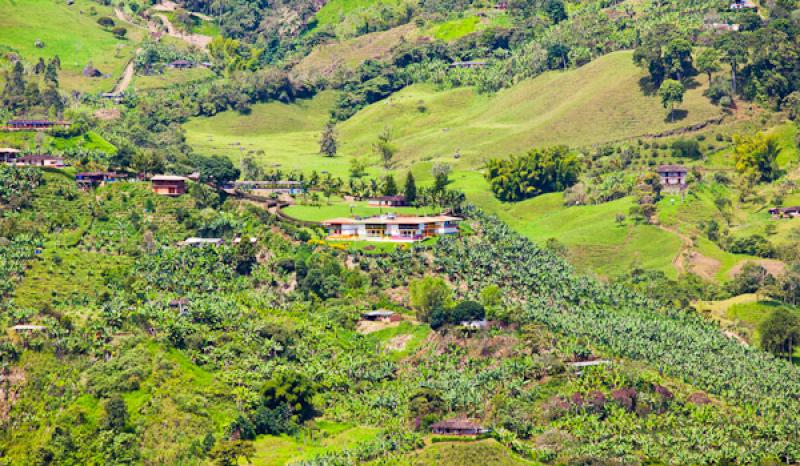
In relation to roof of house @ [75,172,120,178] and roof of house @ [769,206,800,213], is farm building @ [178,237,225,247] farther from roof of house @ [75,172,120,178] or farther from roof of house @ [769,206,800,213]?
roof of house @ [769,206,800,213]

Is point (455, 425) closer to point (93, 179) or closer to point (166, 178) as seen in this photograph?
point (166, 178)

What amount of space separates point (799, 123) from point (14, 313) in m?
118

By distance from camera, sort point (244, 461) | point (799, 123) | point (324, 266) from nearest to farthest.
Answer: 1. point (244, 461)
2. point (324, 266)
3. point (799, 123)

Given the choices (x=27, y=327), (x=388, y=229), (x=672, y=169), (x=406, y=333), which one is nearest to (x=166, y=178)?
(x=388, y=229)

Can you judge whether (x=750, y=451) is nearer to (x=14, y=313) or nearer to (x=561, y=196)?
(x=14, y=313)

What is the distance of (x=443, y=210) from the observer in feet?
547

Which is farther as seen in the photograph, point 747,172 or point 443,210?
point 747,172

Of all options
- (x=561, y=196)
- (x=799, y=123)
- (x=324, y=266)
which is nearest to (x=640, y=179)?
(x=561, y=196)

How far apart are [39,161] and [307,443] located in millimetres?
65202

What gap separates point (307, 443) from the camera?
111188 millimetres

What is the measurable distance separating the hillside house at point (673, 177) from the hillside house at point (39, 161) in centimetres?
7455

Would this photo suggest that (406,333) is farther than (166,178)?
No

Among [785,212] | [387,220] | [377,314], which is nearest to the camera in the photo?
[377,314]

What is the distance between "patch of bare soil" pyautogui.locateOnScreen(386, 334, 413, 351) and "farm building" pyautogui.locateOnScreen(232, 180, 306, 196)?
45.3 meters
